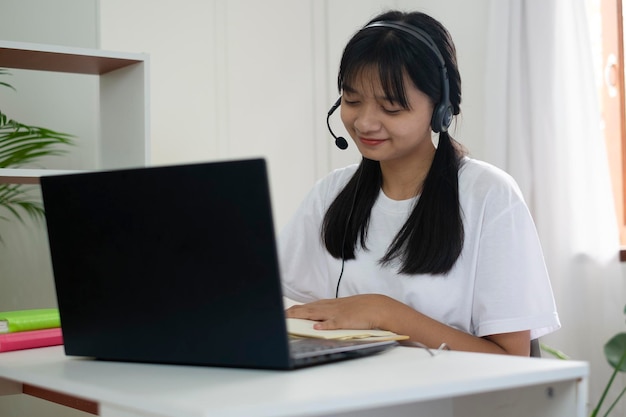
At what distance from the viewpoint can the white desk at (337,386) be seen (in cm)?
80

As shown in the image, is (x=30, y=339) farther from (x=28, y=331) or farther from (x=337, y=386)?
(x=337, y=386)

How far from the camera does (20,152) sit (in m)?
2.44

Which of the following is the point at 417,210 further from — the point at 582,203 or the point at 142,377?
the point at 582,203

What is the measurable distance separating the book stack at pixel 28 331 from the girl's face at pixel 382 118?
604mm

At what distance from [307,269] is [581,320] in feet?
3.71

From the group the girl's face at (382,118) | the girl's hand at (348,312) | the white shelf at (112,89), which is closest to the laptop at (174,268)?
the girl's hand at (348,312)

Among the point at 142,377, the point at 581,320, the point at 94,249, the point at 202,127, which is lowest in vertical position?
the point at 581,320

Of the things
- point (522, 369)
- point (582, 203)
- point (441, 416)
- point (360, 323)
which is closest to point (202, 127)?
point (582, 203)

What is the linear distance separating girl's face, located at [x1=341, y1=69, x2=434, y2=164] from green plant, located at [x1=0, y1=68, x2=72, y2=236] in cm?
114

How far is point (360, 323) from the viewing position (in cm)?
134

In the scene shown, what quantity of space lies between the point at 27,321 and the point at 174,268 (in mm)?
521

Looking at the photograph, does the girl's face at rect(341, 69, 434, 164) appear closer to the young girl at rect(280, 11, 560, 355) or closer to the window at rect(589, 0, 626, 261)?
the young girl at rect(280, 11, 560, 355)

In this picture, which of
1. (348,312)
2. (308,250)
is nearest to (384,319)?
(348,312)

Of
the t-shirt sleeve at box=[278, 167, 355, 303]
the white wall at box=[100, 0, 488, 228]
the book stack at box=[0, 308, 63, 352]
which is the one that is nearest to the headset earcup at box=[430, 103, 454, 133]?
the t-shirt sleeve at box=[278, 167, 355, 303]
